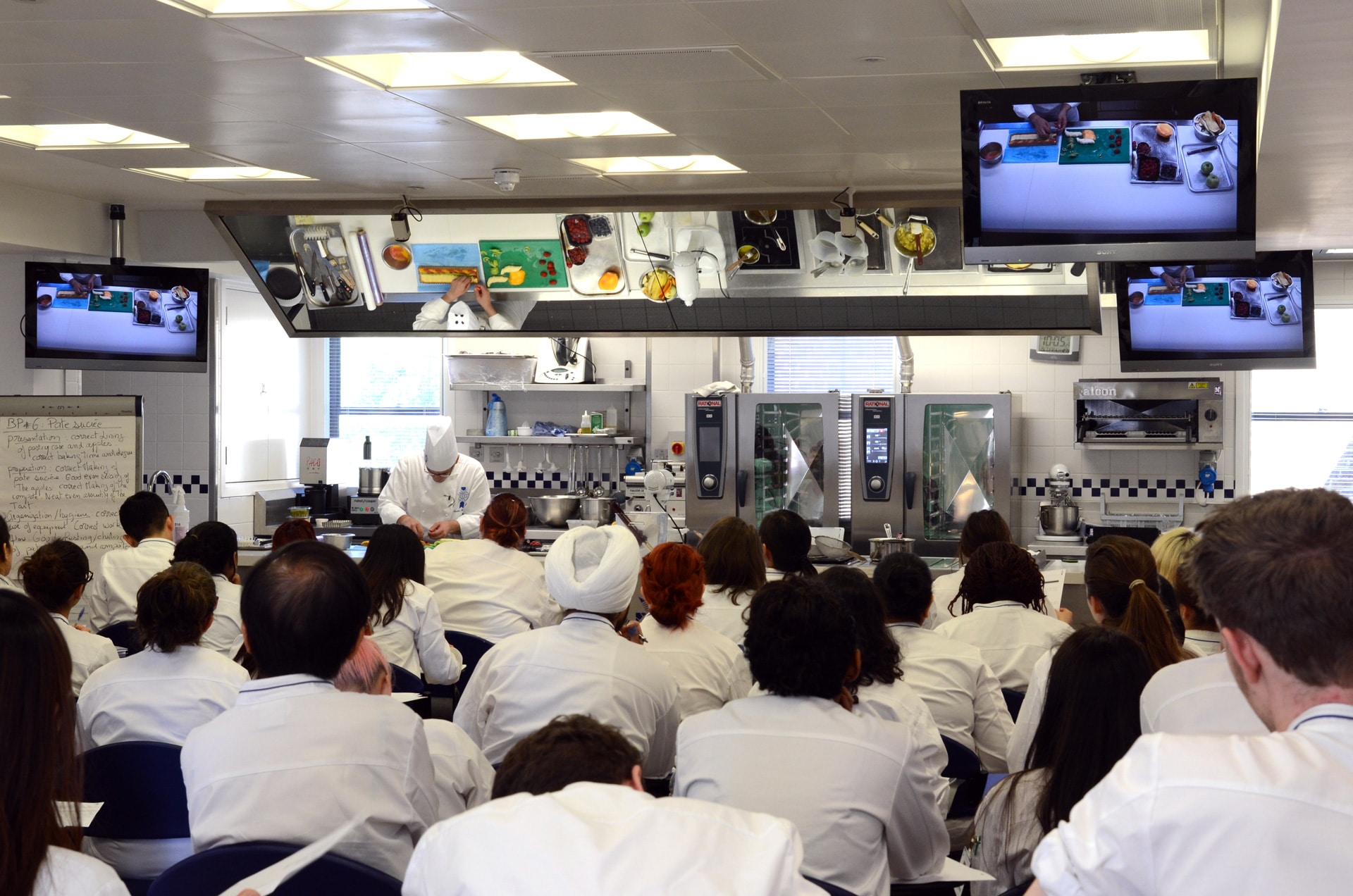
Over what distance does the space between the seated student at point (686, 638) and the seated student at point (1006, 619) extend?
2.20 ft

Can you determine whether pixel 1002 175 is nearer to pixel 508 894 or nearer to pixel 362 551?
pixel 508 894

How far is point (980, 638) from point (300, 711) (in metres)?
2.21

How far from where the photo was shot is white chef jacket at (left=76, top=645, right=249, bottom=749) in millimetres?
2871

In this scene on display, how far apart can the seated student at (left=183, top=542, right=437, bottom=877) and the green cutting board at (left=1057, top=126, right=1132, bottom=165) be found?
7.45 ft

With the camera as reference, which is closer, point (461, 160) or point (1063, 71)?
point (1063, 71)

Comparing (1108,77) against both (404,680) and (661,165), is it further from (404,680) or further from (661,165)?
(404,680)

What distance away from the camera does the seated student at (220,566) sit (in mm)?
4016

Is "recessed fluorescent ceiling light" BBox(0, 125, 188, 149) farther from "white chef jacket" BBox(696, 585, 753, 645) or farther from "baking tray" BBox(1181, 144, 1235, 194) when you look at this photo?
"baking tray" BBox(1181, 144, 1235, 194)

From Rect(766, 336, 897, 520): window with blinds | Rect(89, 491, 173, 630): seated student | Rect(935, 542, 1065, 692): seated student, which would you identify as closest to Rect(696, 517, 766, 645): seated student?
Rect(935, 542, 1065, 692): seated student

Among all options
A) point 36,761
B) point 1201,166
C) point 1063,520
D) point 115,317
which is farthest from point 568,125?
point 1063,520

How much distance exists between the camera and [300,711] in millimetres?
2100

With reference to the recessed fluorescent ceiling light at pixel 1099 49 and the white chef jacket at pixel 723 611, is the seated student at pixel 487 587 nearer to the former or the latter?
the white chef jacket at pixel 723 611

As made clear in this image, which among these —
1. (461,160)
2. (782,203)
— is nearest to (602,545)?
(461,160)

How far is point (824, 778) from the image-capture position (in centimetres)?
214
